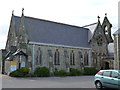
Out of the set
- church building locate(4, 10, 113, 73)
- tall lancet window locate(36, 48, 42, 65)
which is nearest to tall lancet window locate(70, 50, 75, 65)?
church building locate(4, 10, 113, 73)

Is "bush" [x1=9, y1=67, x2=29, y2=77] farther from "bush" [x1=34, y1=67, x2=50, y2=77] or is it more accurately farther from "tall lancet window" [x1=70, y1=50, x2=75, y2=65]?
"tall lancet window" [x1=70, y1=50, x2=75, y2=65]

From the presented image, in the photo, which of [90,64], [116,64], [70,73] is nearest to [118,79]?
[116,64]

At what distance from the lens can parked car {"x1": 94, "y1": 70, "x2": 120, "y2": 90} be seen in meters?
12.1

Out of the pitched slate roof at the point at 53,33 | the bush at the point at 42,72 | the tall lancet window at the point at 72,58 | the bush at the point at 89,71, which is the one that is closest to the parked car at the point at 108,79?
the bush at the point at 42,72

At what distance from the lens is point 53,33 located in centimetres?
3328

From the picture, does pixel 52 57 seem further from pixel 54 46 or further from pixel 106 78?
pixel 106 78

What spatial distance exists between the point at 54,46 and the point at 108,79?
19067 mm

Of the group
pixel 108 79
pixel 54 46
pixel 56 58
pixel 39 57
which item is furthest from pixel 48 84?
pixel 54 46

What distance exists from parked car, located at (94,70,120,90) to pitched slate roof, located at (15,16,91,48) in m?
17.4

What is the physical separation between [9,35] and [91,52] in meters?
16.7

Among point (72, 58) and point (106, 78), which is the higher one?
point (72, 58)

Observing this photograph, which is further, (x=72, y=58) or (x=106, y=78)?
(x=72, y=58)

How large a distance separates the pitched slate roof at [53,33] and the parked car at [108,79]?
1743 centimetres

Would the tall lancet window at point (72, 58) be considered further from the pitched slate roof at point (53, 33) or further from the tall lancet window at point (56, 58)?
the tall lancet window at point (56, 58)
